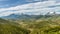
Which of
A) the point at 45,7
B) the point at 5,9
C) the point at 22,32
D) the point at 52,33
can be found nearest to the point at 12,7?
the point at 5,9

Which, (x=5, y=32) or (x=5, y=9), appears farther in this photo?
(x=5, y=9)

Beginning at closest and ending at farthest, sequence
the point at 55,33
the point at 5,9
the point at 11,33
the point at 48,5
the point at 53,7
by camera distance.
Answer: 1. the point at 55,33
2. the point at 11,33
3. the point at 5,9
4. the point at 53,7
5. the point at 48,5

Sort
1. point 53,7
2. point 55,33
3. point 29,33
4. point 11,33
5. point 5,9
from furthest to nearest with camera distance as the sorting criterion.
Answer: point 53,7 → point 5,9 → point 29,33 → point 11,33 → point 55,33

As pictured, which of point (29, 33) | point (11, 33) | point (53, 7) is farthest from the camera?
point (53, 7)

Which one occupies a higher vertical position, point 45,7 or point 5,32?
point 5,32

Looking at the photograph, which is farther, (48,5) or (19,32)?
(48,5)

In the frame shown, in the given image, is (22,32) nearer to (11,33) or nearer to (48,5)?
(11,33)

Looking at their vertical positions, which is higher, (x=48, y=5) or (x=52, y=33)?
(x=52, y=33)

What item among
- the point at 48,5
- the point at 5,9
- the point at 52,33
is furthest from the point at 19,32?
the point at 48,5

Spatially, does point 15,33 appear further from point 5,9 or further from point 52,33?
point 5,9
